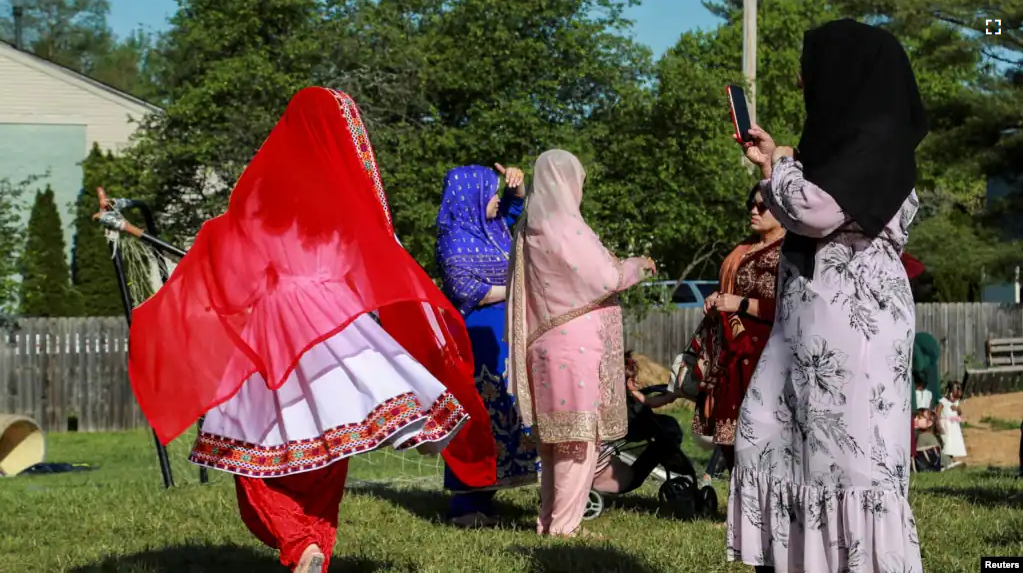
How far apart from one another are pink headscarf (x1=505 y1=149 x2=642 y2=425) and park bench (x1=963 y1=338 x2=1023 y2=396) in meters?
21.3

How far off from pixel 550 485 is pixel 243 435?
222 cm

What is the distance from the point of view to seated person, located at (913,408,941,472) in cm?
1349

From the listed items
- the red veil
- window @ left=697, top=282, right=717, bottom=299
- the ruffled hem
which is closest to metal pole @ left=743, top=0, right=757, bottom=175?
window @ left=697, top=282, right=717, bottom=299

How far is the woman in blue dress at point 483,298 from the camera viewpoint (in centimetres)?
770

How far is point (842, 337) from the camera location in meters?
4.13

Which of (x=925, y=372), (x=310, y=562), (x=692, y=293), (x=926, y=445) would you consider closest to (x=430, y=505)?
(x=310, y=562)

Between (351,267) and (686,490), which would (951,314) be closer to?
(686,490)

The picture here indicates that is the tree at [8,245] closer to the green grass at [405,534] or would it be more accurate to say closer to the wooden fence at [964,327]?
the wooden fence at [964,327]

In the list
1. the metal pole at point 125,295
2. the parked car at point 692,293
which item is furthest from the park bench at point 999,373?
the metal pole at point 125,295

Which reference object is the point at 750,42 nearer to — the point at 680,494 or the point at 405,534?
the point at 680,494

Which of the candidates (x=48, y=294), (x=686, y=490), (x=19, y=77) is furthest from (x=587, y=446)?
(x=19, y=77)

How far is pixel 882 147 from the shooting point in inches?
159

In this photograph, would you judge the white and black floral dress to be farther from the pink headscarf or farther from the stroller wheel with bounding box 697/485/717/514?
the stroller wheel with bounding box 697/485/717/514

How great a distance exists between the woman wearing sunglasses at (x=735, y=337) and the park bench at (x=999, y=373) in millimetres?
21083
